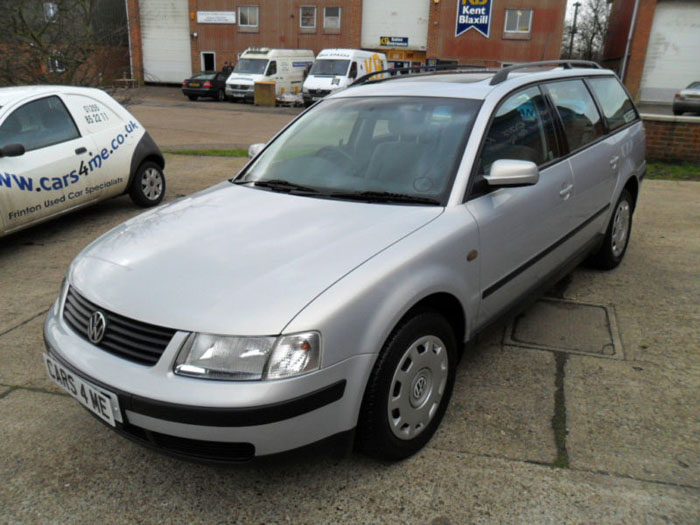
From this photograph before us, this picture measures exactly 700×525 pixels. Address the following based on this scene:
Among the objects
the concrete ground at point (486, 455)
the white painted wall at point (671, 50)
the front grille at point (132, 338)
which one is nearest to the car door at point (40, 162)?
the concrete ground at point (486, 455)

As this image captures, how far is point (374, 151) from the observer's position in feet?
10.9

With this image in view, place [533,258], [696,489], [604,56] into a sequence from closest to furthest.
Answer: [696,489] < [533,258] < [604,56]

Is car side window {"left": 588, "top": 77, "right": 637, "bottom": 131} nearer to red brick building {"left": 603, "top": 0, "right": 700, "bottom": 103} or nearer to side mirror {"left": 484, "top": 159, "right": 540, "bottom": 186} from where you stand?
side mirror {"left": 484, "top": 159, "right": 540, "bottom": 186}

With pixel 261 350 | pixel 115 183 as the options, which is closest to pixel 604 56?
pixel 115 183

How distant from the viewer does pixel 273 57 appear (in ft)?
95.4

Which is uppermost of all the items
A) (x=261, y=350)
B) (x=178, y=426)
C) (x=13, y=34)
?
(x=13, y=34)

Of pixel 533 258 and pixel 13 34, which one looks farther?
pixel 13 34

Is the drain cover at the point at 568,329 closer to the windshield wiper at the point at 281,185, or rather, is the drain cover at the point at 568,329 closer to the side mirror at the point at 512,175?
the side mirror at the point at 512,175

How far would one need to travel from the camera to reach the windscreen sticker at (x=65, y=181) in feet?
17.7

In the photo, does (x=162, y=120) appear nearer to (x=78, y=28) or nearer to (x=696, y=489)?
(x=78, y=28)

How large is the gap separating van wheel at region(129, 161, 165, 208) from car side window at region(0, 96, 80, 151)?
99 centimetres

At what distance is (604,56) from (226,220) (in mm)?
49321

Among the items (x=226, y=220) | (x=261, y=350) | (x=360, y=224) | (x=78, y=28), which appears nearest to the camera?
(x=261, y=350)

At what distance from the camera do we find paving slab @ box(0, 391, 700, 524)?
2.35 meters
